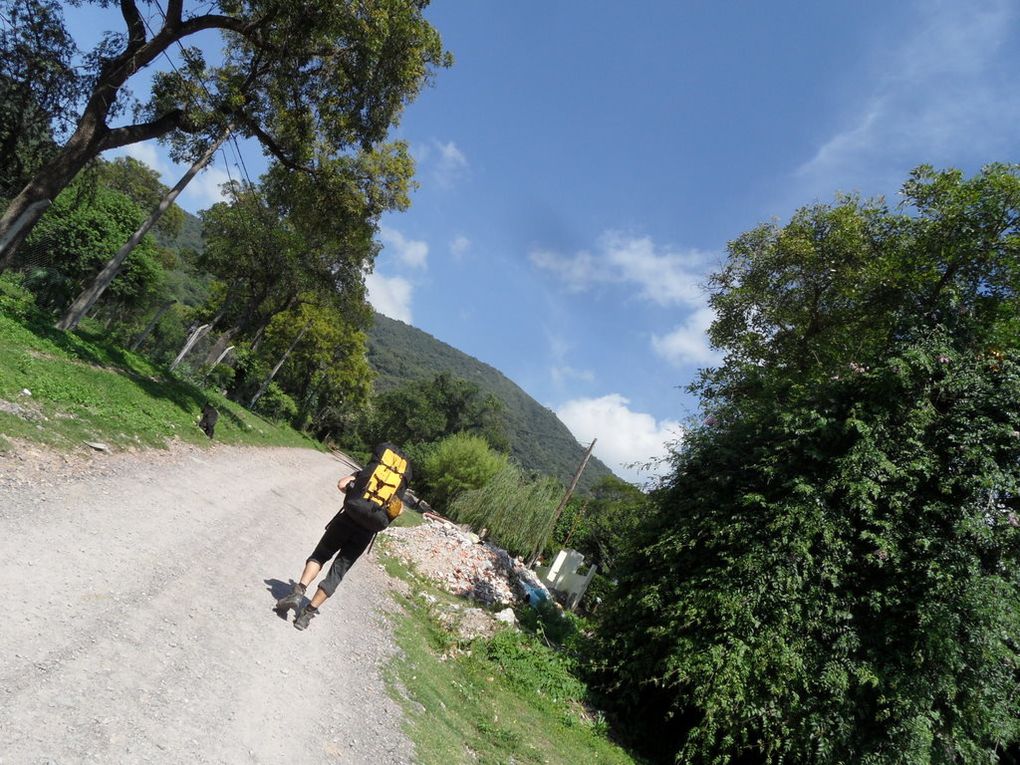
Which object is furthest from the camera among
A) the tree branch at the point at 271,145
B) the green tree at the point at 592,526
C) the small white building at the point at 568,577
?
the green tree at the point at 592,526

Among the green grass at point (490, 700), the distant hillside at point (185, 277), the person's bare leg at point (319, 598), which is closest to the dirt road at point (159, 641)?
the person's bare leg at point (319, 598)

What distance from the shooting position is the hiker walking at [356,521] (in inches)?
197

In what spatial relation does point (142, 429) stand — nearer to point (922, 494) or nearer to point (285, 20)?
point (285, 20)

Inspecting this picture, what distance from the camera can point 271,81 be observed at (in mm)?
12203

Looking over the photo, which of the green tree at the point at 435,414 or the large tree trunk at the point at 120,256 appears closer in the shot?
the large tree trunk at the point at 120,256

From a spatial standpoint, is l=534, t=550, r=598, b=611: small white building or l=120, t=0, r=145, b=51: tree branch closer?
l=120, t=0, r=145, b=51: tree branch

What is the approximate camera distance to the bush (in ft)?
98.2

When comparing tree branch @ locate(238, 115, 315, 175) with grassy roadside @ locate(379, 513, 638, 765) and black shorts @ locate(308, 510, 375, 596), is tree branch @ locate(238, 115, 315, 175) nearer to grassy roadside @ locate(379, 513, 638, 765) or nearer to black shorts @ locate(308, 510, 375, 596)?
grassy roadside @ locate(379, 513, 638, 765)

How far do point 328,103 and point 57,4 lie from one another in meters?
5.55

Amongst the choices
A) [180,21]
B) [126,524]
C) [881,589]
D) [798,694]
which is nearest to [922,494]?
[881,589]

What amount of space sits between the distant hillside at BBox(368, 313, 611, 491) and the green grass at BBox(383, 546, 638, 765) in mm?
60324

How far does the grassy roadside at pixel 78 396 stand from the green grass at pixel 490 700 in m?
4.91

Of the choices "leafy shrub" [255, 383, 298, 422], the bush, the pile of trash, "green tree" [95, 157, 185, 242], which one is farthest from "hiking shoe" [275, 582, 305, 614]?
"green tree" [95, 157, 185, 242]

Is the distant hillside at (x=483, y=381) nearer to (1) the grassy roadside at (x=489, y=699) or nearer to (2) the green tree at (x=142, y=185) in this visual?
(2) the green tree at (x=142, y=185)
